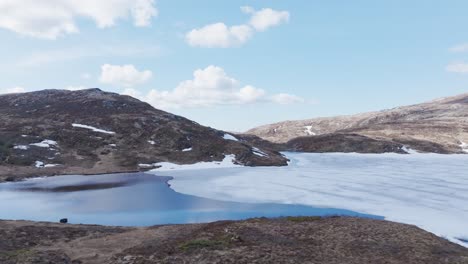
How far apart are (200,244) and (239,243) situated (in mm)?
2272

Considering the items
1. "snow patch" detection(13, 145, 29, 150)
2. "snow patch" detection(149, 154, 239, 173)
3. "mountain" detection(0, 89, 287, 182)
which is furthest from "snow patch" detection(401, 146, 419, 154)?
"snow patch" detection(13, 145, 29, 150)

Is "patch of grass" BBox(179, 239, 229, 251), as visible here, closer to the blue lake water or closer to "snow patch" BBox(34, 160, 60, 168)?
the blue lake water

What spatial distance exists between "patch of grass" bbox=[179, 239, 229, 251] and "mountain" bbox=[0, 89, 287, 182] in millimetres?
59739

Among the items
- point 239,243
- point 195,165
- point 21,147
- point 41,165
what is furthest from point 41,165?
point 239,243

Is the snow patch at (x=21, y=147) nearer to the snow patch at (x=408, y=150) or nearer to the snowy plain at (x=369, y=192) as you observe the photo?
the snowy plain at (x=369, y=192)

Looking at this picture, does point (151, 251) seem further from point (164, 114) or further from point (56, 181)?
point (164, 114)

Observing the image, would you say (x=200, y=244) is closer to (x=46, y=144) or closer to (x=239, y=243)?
(x=239, y=243)

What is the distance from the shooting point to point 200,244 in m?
23.8

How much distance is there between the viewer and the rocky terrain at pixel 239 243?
21.8 metres

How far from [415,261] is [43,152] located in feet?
282

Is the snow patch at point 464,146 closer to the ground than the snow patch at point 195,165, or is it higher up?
higher up

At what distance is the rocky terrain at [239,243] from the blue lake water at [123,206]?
7632 mm

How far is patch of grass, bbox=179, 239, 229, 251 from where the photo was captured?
2345 cm

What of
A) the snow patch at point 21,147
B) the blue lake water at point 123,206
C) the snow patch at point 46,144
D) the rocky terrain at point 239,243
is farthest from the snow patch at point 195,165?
the rocky terrain at point 239,243
